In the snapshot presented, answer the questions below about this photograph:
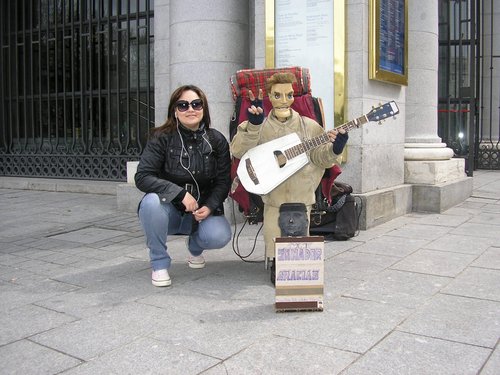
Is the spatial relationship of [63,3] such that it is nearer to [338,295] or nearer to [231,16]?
[231,16]

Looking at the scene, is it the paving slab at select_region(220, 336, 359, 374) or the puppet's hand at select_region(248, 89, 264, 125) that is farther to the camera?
the puppet's hand at select_region(248, 89, 264, 125)

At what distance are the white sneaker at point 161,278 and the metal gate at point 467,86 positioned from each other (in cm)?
1106

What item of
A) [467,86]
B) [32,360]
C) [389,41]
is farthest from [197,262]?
[467,86]

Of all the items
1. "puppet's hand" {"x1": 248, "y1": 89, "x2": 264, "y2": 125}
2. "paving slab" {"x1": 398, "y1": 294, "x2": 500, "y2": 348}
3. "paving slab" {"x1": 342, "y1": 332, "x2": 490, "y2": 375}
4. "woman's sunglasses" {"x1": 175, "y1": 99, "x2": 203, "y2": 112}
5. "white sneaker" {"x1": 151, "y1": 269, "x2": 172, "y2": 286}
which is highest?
"woman's sunglasses" {"x1": 175, "y1": 99, "x2": 203, "y2": 112}

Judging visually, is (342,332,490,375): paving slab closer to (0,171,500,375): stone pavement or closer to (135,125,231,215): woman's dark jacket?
(0,171,500,375): stone pavement

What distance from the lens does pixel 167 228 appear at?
4516 millimetres

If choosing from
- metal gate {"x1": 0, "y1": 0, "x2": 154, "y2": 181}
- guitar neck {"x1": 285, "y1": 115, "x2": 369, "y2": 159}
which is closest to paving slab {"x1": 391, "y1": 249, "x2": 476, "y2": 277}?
guitar neck {"x1": 285, "y1": 115, "x2": 369, "y2": 159}

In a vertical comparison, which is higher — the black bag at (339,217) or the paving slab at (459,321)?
the black bag at (339,217)

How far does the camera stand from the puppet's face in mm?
4230

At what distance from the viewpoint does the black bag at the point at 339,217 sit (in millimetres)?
5930

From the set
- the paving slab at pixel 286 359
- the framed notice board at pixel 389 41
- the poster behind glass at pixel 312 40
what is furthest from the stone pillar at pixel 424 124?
the paving slab at pixel 286 359

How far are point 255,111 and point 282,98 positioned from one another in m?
0.32

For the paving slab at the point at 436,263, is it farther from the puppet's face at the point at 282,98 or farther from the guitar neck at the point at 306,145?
the puppet's face at the point at 282,98

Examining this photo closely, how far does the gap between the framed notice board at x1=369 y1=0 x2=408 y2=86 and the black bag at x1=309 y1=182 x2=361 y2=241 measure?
1529mm
